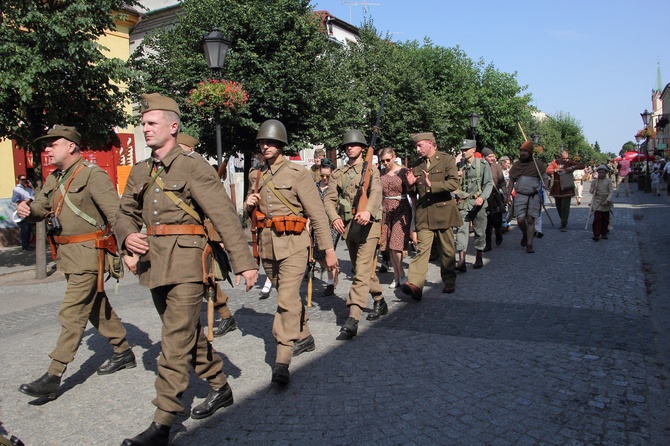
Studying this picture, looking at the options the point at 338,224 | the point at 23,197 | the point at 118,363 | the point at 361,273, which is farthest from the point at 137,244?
the point at 23,197

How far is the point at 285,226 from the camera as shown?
192 inches

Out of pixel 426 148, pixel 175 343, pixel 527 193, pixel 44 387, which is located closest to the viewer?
pixel 175 343

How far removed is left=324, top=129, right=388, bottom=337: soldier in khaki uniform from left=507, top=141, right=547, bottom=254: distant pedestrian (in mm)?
5858

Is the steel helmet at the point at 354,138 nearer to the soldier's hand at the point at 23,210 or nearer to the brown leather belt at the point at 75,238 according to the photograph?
the brown leather belt at the point at 75,238

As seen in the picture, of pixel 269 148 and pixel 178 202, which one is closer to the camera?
pixel 178 202

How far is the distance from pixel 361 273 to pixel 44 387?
2994 mm

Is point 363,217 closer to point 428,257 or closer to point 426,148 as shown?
point 428,257

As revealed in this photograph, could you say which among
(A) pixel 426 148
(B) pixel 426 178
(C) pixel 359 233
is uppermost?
(A) pixel 426 148

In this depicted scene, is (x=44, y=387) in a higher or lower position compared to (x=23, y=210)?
lower

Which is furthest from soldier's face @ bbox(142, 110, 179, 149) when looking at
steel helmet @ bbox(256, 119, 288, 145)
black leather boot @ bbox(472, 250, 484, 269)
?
black leather boot @ bbox(472, 250, 484, 269)

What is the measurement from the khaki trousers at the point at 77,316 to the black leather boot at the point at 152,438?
4.57 ft

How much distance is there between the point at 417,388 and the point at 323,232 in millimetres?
1418

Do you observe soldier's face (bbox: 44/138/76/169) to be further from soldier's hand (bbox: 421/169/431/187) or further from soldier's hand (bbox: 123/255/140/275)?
soldier's hand (bbox: 421/169/431/187)

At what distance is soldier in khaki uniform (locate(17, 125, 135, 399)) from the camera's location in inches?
181
